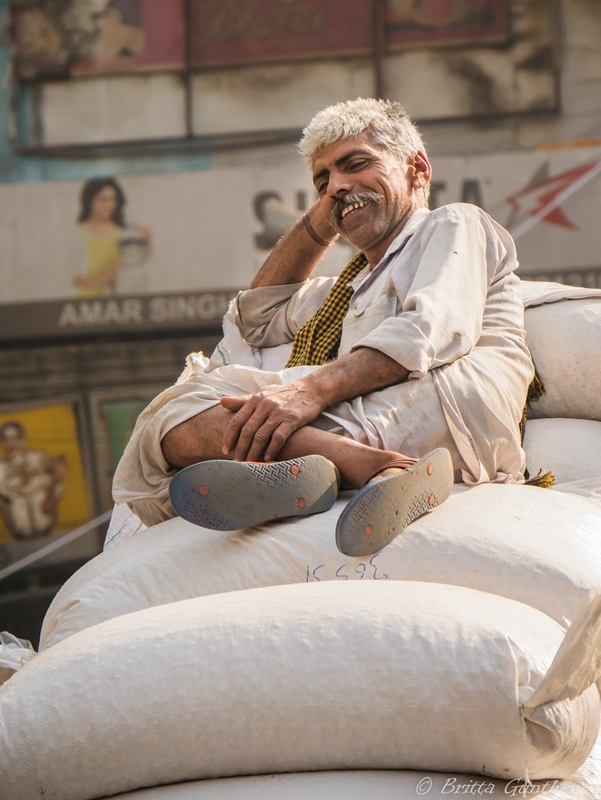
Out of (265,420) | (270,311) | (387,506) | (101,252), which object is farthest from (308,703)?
(101,252)

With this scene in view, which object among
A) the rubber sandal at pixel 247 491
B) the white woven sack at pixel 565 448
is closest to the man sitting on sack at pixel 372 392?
the rubber sandal at pixel 247 491

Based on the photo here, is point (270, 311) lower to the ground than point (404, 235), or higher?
lower

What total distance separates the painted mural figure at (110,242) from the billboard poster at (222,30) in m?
0.92

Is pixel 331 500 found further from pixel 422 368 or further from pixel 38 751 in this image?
pixel 38 751

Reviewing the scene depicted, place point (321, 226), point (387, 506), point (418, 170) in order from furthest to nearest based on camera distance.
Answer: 1. point (321, 226)
2. point (418, 170)
3. point (387, 506)

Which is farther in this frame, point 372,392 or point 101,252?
point 101,252

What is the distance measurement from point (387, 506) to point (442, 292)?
0.56 meters

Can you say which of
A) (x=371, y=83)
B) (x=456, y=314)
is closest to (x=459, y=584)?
(x=456, y=314)

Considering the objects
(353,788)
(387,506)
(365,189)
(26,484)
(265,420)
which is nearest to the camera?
(353,788)

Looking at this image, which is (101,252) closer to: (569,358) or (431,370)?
(569,358)

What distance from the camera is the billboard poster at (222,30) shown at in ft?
23.0

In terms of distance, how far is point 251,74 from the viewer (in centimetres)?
720

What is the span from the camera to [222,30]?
7148 millimetres

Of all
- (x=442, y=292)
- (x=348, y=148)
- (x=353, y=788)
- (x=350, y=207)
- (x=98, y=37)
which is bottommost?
(x=353, y=788)
